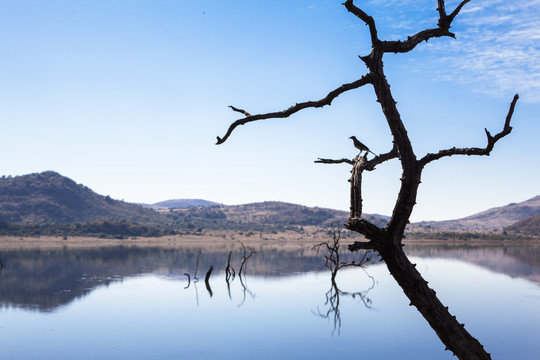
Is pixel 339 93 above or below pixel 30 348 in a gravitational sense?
above

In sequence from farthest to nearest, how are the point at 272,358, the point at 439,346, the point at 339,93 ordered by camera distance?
the point at 439,346
the point at 272,358
the point at 339,93

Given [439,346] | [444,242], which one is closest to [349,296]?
[439,346]

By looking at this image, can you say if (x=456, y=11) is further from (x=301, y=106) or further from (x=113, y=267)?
(x=113, y=267)

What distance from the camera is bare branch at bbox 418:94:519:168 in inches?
138

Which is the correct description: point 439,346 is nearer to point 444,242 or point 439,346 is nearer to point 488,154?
point 488,154

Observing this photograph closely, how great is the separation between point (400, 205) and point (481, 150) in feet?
2.00

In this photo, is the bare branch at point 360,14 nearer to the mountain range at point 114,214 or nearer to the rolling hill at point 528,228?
the mountain range at point 114,214

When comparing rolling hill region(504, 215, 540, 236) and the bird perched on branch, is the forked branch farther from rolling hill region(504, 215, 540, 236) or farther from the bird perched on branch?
rolling hill region(504, 215, 540, 236)

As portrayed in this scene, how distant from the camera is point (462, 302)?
32.1 m

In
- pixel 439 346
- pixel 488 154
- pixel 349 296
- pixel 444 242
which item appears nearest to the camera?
pixel 488 154

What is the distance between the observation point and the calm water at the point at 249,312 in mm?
21464

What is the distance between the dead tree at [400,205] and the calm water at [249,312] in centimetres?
1716

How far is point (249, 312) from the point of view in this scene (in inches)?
1146

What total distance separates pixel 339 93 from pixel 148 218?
12045 cm
